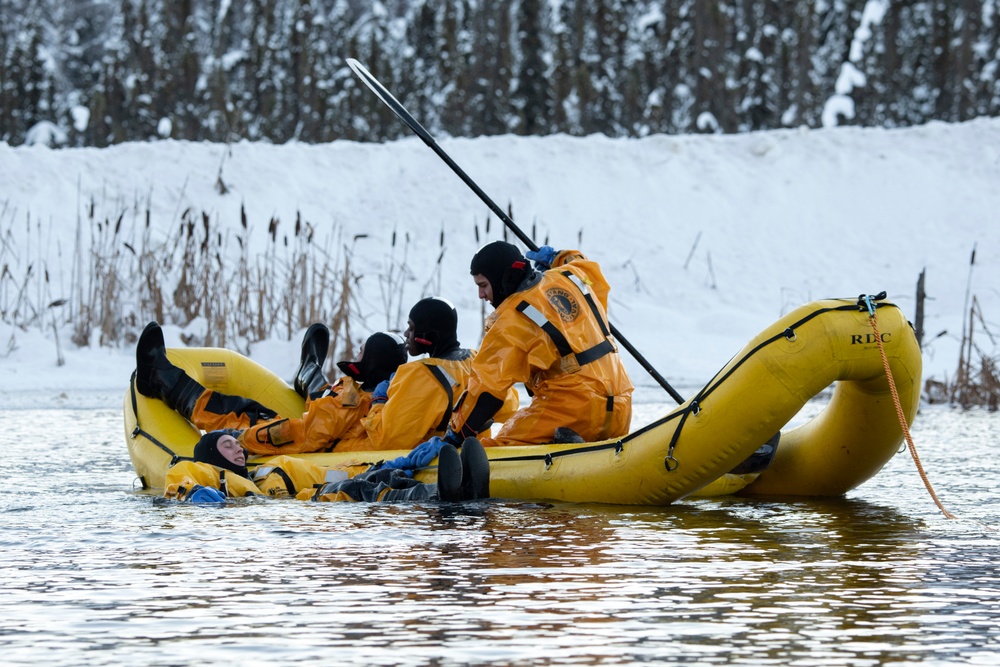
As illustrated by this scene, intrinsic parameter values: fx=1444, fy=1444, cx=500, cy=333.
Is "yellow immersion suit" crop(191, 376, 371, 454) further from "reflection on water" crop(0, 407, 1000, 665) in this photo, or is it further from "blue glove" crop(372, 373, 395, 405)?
"reflection on water" crop(0, 407, 1000, 665)

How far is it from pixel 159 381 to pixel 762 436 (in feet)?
11.6

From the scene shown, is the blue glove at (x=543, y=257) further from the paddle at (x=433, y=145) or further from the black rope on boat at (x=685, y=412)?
the black rope on boat at (x=685, y=412)

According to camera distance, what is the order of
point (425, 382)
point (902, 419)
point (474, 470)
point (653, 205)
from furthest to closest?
point (653, 205)
point (425, 382)
point (474, 470)
point (902, 419)

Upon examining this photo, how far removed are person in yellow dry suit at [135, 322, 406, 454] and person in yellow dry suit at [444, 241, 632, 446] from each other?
77 centimetres

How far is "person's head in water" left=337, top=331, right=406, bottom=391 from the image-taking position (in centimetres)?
733

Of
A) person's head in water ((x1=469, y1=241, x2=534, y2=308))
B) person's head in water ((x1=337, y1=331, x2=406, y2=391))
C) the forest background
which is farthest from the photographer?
the forest background

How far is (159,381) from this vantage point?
7.93 meters

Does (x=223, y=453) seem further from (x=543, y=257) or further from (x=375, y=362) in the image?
(x=543, y=257)

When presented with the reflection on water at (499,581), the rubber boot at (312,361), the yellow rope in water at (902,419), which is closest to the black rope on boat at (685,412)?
the yellow rope in water at (902,419)

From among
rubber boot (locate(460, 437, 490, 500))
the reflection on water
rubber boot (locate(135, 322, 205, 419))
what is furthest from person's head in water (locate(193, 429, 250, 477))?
rubber boot (locate(460, 437, 490, 500))

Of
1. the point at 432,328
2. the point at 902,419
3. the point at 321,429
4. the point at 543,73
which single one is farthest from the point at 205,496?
the point at 543,73

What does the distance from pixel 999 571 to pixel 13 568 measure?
10.4ft

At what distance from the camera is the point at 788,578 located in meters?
4.50

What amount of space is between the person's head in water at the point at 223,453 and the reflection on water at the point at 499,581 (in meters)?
0.33
